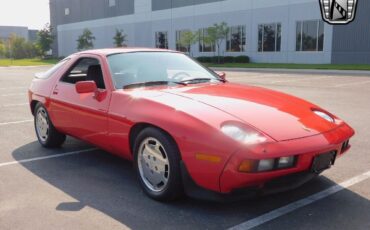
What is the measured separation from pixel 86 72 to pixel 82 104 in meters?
0.63

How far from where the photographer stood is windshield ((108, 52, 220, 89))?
177 inches

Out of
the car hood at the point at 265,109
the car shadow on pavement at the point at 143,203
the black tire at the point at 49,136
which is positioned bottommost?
the car shadow on pavement at the point at 143,203

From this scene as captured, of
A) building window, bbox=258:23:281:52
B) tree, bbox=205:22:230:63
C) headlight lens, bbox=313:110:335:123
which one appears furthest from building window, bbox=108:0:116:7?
headlight lens, bbox=313:110:335:123

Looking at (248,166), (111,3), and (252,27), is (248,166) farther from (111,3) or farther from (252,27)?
(111,3)

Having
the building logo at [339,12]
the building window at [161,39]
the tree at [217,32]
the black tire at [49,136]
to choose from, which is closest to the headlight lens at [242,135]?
the black tire at [49,136]

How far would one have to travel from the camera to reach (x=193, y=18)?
135 ft

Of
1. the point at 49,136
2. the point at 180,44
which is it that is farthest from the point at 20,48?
the point at 49,136

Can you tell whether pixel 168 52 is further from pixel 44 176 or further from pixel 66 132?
pixel 44 176

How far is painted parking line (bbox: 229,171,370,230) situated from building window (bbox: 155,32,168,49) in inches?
1645

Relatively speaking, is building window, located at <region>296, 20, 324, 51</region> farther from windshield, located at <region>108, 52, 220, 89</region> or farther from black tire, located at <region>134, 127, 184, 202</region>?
black tire, located at <region>134, 127, 184, 202</region>

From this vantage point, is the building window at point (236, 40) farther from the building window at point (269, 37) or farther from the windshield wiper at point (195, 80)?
the windshield wiper at point (195, 80)

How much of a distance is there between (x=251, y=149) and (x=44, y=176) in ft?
8.58

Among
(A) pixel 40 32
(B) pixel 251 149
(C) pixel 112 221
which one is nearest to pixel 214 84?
(B) pixel 251 149

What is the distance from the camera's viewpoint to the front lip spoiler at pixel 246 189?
3258 mm
